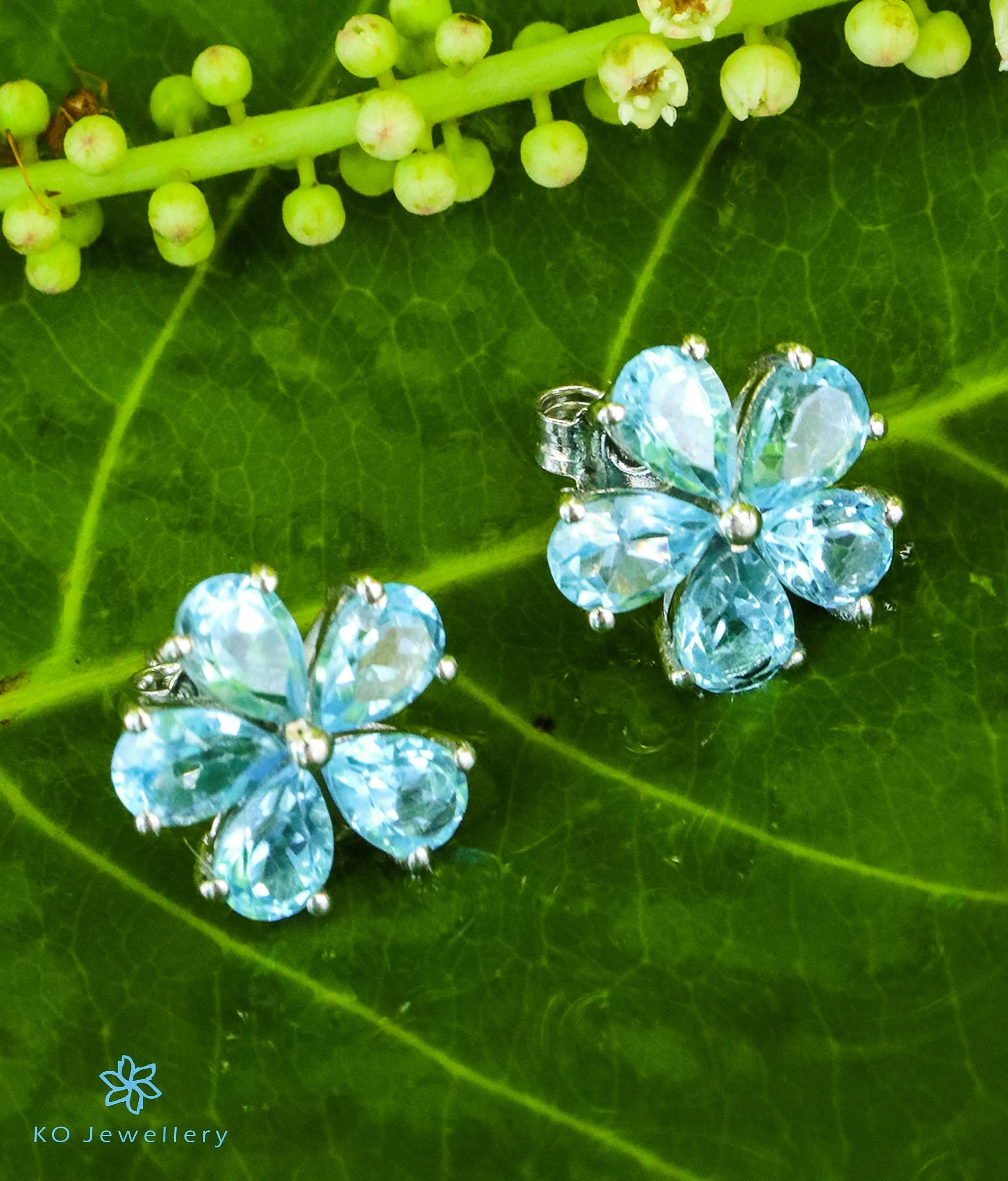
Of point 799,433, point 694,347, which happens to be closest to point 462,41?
point 694,347

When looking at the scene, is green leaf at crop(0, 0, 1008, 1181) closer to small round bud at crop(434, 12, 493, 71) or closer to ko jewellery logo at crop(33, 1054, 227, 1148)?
ko jewellery logo at crop(33, 1054, 227, 1148)

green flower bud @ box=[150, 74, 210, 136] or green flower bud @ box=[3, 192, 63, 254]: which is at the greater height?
green flower bud @ box=[150, 74, 210, 136]

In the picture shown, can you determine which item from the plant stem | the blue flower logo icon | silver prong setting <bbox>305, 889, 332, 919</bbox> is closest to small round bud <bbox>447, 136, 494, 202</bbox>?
the plant stem

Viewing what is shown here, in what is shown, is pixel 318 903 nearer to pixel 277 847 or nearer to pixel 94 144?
pixel 277 847

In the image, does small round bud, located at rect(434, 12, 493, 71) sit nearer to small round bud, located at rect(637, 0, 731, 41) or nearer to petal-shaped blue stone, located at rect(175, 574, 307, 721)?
small round bud, located at rect(637, 0, 731, 41)

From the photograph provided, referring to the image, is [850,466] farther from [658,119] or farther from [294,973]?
[294,973]

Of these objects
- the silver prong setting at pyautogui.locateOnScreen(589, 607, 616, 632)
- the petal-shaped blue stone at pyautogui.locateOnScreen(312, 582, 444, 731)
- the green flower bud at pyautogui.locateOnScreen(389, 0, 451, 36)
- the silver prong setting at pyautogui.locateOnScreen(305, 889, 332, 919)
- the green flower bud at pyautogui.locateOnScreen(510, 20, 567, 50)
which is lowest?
the silver prong setting at pyautogui.locateOnScreen(305, 889, 332, 919)

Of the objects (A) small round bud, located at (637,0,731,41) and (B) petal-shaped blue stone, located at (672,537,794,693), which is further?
(B) petal-shaped blue stone, located at (672,537,794,693)
